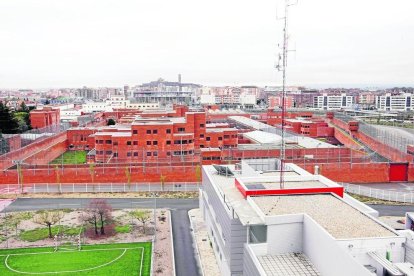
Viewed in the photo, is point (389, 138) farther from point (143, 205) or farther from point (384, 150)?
point (143, 205)

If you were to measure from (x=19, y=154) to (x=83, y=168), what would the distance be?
1267 cm

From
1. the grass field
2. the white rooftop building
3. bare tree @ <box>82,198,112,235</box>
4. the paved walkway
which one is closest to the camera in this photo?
the white rooftop building

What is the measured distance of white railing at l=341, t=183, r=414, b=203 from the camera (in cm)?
3747

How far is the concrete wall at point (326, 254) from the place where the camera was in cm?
Answer: 1312

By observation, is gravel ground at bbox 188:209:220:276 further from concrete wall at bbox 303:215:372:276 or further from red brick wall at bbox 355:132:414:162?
red brick wall at bbox 355:132:414:162

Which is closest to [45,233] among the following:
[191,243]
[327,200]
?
[191,243]

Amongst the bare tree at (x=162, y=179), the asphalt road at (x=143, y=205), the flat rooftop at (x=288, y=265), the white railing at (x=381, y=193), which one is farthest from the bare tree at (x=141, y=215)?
the white railing at (x=381, y=193)

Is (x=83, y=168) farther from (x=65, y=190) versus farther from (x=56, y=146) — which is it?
(x=56, y=146)

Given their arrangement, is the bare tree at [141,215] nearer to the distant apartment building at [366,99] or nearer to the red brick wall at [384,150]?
the red brick wall at [384,150]

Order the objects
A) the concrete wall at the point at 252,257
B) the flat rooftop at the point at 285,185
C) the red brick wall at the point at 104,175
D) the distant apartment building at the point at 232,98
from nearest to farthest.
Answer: the concrete wall at the point at 252,257 → the flat rooftop at the point at 285,185 → the red brick wall at the point at 104,175 → the distant apartment building at the point at 232,98

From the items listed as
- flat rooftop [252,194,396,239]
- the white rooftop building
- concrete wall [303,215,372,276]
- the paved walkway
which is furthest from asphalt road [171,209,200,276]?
the paved walkway

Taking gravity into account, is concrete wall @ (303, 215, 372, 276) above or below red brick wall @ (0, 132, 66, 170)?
above

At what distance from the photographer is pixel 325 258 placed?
50.4 ft

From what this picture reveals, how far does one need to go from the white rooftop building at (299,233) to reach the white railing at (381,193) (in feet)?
55.9
